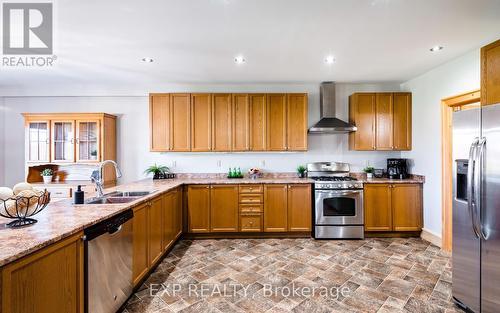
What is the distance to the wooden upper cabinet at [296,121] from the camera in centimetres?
418

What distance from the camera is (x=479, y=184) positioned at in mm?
1911

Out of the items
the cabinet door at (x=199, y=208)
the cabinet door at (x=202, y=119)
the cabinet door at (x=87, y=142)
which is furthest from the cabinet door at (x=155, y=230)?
the cabinet door at (x=87, y=142)

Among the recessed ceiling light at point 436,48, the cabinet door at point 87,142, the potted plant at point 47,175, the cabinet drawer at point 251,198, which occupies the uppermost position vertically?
the recessed ceiling light at point 436,48

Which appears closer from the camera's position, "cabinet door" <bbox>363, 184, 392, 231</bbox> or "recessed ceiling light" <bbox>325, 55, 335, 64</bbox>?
"recessed ceiling light" <bbox>325, 55, 335, 64</bbox>

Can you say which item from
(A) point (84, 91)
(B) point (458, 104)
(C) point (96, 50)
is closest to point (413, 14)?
(B) point (458, 104)

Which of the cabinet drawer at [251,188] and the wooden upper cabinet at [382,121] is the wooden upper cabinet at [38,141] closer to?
the cabinet drawer at [251,188]

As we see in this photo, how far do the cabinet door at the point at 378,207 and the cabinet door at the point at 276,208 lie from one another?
→ 4.25ft

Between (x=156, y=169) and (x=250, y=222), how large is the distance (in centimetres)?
194

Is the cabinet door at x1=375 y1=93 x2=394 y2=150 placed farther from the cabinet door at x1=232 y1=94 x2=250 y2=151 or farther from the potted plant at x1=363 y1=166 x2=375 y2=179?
the cabinet door at x1=232 y1=94 x2=250 y2=151

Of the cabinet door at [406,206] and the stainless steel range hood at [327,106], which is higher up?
the stainless steel range hood at [327,106]

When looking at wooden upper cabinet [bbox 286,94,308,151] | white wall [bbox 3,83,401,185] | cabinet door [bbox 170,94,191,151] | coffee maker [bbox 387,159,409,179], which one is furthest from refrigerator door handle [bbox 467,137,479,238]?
cabinet door [bbox 170,94,191,151]

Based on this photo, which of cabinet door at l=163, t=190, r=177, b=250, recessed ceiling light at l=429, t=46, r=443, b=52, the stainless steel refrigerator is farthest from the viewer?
cabinet door at l=163, t=190, r=177, b=250

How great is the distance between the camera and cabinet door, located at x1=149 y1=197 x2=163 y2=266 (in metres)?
2.71

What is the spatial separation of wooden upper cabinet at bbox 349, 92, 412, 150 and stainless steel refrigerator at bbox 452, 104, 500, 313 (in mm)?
1970
